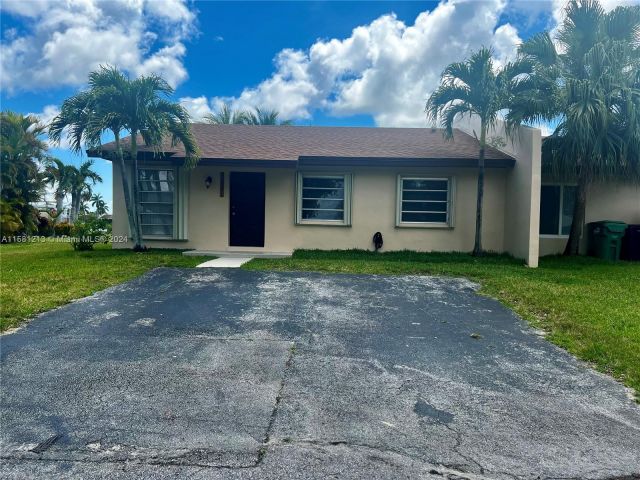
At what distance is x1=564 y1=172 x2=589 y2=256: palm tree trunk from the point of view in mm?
10115

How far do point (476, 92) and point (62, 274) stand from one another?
9931 mm

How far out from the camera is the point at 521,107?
919 cm

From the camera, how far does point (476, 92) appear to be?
9.44 m

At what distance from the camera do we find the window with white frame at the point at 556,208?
11.1 m

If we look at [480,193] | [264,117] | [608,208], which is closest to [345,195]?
[480,193]

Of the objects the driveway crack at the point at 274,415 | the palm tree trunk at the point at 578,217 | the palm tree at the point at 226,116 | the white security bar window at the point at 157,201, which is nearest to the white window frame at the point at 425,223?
the palm tree trunk at the point at 578,217

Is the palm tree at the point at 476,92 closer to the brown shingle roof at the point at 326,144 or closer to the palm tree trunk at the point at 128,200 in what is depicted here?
the brown shingle roof at the point at 326,144

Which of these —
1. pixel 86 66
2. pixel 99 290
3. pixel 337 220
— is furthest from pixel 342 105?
pixel 99 290

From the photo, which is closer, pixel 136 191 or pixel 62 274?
pixel 62 274

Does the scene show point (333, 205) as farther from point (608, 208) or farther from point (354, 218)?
point (608, 208)

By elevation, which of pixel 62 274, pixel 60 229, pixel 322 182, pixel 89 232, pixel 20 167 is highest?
pixel 20 167

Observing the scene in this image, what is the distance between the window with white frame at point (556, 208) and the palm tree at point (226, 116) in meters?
20.2

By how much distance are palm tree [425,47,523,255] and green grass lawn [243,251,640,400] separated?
223cm

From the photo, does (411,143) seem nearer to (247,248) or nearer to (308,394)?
(247,248)
